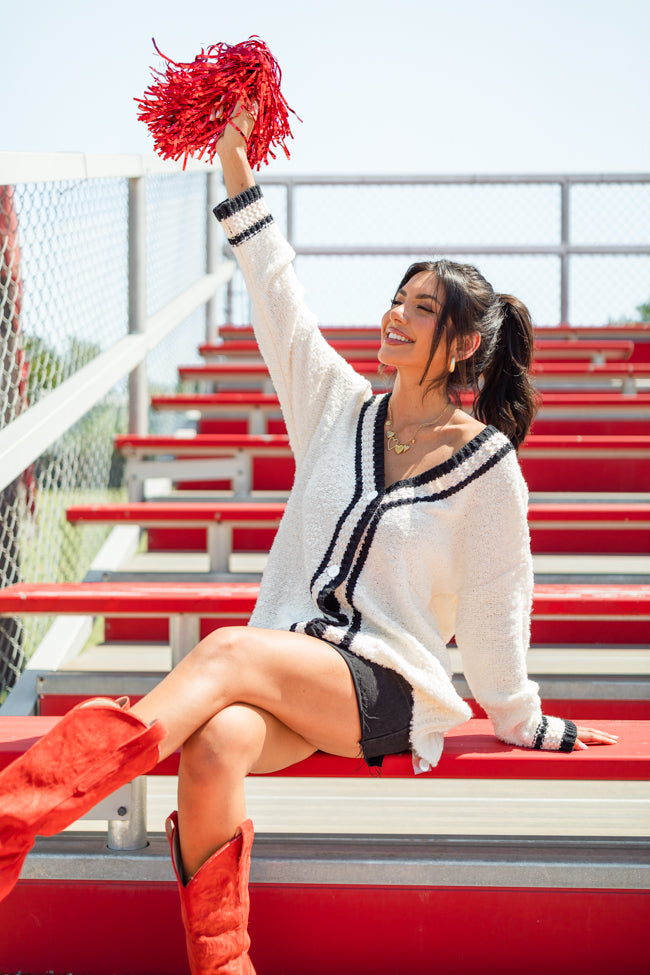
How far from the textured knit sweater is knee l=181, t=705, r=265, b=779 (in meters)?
0.23

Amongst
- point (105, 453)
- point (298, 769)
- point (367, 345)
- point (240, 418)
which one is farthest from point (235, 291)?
point (298, 769)

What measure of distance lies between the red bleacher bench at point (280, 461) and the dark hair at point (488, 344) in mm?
1311

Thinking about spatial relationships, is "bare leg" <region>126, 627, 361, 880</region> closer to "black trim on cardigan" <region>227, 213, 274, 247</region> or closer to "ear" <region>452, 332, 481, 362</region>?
"ear" <region>452, 332, 481, 362</region>

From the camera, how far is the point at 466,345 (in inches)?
70.0

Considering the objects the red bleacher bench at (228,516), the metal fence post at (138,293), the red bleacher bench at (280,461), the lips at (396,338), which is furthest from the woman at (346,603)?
the metal fence post at (138,293)

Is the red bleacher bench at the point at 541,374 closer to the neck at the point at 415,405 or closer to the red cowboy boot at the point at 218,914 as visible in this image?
the neck at the point at 415,405

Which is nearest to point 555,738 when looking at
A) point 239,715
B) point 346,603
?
point 346,603

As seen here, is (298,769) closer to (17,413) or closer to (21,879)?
(21,879)

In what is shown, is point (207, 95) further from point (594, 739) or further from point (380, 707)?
point (594, 739)

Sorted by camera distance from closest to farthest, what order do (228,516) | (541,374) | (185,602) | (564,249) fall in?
(185,602), (228,516), (541,374), (564,249)

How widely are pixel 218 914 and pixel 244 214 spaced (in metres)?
1.16

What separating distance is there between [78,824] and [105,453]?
150cm

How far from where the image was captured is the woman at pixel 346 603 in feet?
4.46

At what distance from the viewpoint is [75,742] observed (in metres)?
1.28
